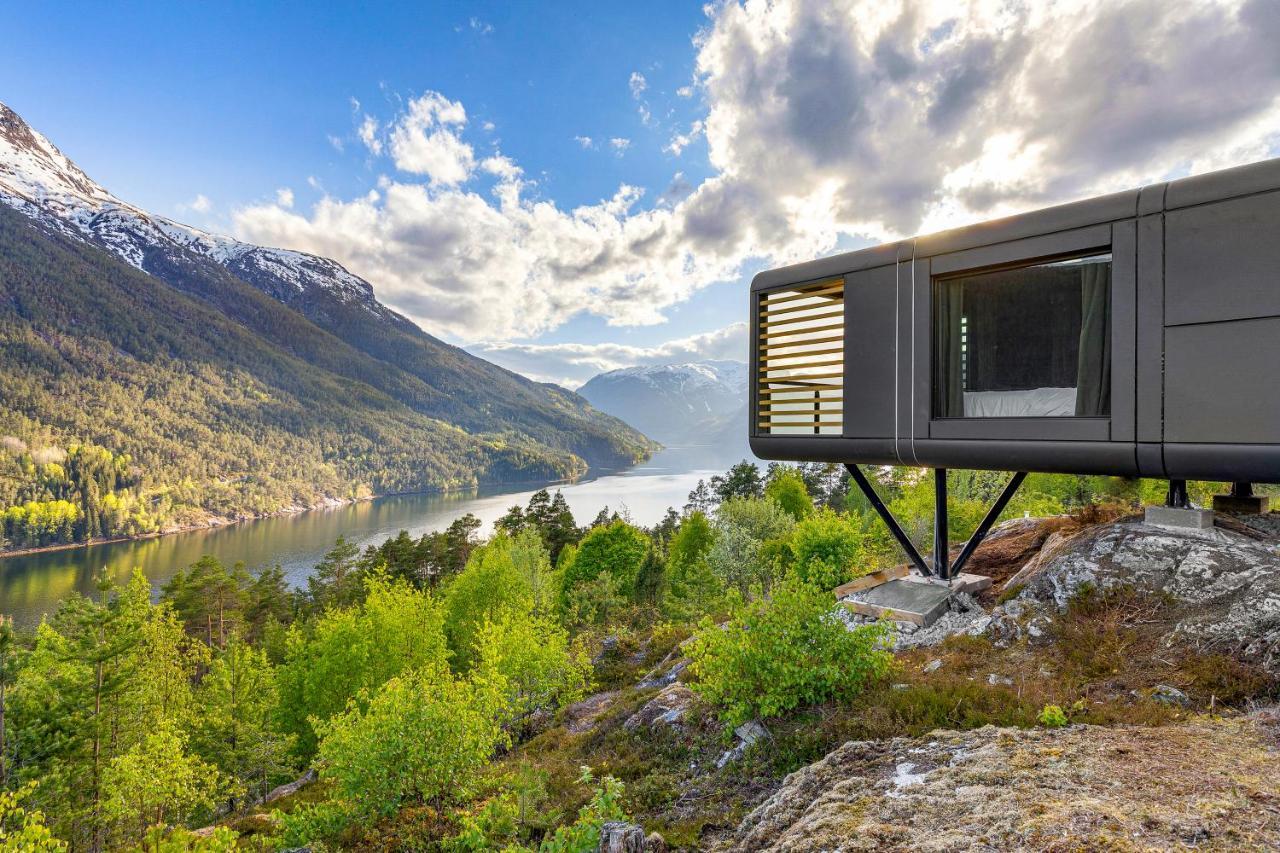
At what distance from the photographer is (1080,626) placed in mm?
6027

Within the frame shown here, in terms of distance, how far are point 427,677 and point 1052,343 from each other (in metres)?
9.49

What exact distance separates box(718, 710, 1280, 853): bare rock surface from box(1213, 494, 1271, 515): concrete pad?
435 centimetres

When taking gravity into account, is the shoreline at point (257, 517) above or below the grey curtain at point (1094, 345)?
below

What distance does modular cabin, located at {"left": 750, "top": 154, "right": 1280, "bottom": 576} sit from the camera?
4.97 metres

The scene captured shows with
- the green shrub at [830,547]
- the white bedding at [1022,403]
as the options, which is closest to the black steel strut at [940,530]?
the white bedding at [1022,403]

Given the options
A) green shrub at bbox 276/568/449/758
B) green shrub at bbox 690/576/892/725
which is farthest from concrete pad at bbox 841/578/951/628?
green shrub at bbox 276/568/449/758

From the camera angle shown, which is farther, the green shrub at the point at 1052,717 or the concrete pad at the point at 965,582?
the concrete pad at the point at 965,582

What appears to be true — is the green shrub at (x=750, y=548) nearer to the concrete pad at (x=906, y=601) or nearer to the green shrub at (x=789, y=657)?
the concrete pad at (x=906, y=601)

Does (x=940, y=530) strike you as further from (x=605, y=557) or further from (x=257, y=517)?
(x=257, y=517)

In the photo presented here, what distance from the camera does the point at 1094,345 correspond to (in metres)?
5.96

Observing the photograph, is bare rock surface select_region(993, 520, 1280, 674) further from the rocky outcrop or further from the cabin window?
the rocky outcrop

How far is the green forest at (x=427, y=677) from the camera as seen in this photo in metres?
5.79

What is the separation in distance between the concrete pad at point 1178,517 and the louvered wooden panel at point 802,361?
397cm

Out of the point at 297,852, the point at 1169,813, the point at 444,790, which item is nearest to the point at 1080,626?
the point at 1169,813
